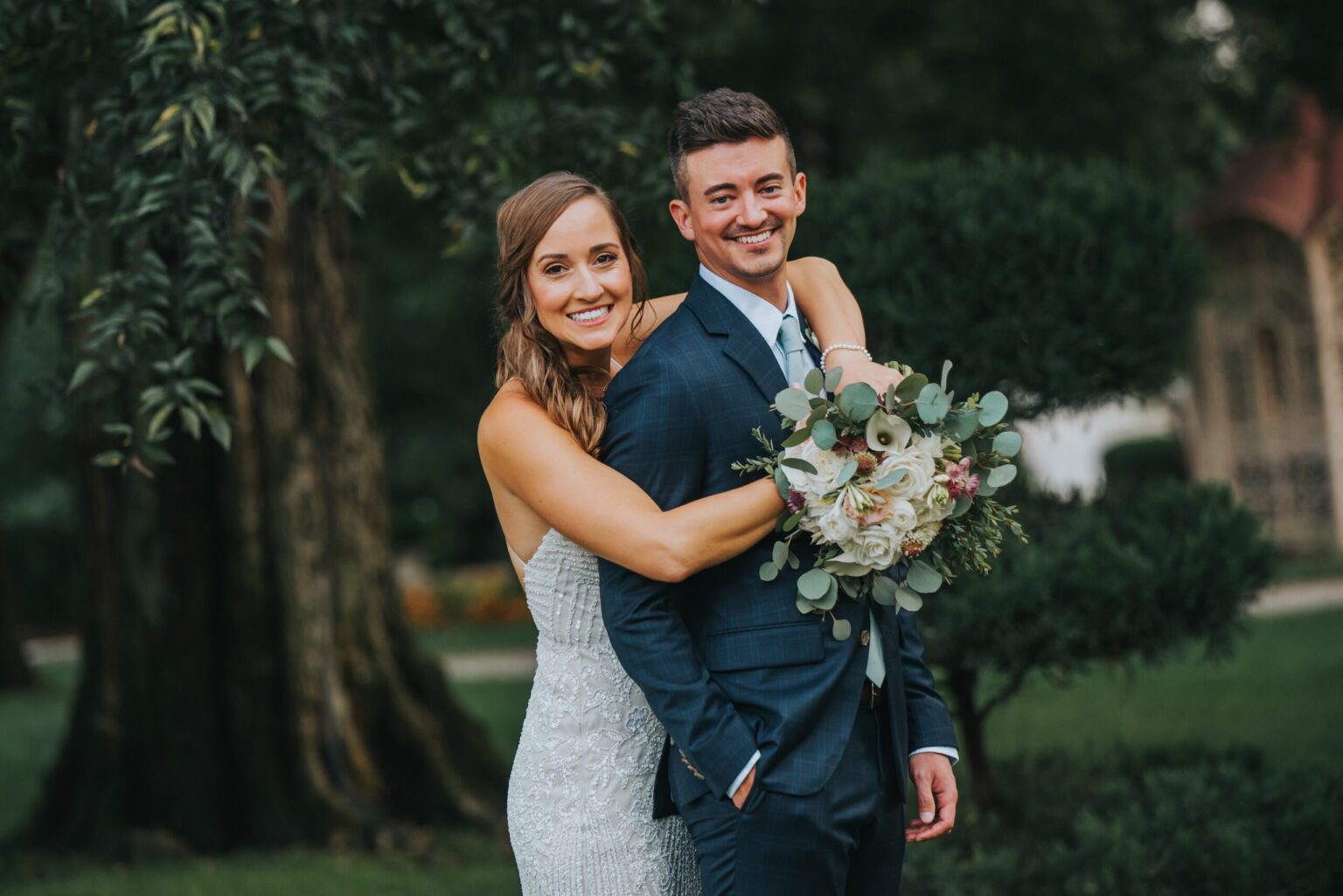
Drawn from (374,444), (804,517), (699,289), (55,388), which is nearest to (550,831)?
(804,517)

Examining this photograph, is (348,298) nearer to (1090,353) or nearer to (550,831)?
(1090,353)

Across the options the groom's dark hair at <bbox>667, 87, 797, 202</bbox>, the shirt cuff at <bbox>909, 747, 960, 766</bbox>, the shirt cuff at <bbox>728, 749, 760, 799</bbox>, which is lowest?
the shirt cuff at <bbox>909, 747, 960, 766</bbox>

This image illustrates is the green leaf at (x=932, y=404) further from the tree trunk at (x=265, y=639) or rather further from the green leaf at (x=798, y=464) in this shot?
the tree trunk at (x=265, y=639)

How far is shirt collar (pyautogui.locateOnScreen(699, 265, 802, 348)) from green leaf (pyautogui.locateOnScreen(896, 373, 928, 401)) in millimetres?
364

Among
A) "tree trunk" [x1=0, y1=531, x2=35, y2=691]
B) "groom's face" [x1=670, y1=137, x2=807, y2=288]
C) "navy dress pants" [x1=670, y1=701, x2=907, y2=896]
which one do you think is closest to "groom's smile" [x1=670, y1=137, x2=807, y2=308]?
"groom's face" [x1=670, y1=137, x2=807, y2=288]

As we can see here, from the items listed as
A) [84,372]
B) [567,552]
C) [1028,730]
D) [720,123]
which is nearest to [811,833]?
[567,552]

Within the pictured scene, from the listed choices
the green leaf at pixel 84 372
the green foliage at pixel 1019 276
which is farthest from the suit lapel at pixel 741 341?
the green foliage at pixel 1019 276

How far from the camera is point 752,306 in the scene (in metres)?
3.06

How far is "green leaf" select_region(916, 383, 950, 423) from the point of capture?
2740 millimetres

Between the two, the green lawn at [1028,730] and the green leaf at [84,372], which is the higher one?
the green leaf at [84,372]

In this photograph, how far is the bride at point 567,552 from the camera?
3061mm

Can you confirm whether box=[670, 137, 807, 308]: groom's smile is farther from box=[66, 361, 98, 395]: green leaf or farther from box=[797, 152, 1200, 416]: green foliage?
box=[797, 152, 1200, 416]: green foliage

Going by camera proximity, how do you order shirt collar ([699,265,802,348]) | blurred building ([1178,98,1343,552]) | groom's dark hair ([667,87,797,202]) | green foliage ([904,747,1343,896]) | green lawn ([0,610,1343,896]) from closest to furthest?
groom's dark hair ([667,87,797,202]) → shirt collar ([699,265,802,348]) → green foliage ([904,747,1343,896]) → green lawn ([0,610,1343,896]) → blurred building ([1178,98,1343,552])

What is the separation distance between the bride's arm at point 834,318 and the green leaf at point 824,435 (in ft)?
0.62
